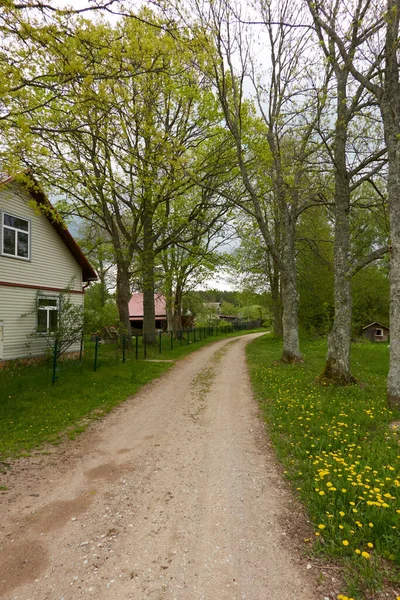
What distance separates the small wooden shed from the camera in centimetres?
2780

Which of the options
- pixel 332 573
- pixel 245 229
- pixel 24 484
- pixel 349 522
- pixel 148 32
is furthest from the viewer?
pixel 245 229

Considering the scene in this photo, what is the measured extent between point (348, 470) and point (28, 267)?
13306 mm

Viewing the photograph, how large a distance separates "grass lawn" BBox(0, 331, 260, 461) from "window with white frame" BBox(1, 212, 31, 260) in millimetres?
4586

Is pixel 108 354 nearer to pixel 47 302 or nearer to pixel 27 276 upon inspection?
pixel 47 302

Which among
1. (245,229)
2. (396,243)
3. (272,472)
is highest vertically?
(245,229)

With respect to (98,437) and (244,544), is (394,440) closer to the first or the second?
(244,544)

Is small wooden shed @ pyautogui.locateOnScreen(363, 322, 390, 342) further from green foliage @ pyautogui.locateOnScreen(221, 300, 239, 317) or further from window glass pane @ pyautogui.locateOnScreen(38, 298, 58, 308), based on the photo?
green foliage @ pyautogui.locateOnScreen(221, 300, 239, 317)

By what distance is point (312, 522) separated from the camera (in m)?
3.46

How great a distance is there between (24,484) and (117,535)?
6.26 feet

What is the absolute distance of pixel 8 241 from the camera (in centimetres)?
1240

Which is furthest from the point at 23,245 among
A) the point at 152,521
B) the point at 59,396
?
the point at 152,521

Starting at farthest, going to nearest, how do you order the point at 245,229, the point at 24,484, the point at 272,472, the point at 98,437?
the point at 245,229
the point at 98,437
the point at 272,472
the point at 24,484

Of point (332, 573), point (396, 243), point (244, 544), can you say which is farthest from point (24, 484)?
point (396, 243)

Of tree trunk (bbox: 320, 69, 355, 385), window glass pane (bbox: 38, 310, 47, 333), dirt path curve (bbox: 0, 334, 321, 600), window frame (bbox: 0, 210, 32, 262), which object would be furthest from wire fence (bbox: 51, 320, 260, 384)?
tree trunk (bbox: 320, 69, 355, 385)
